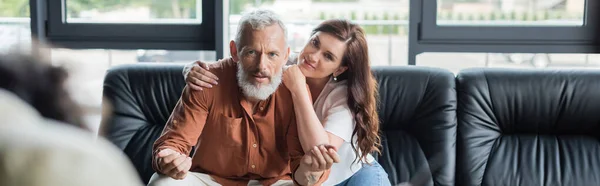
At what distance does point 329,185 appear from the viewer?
1.89 meters

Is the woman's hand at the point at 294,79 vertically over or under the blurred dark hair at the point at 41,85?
under

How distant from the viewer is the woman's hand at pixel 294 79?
1.73m

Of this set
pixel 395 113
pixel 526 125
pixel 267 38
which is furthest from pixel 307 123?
pixel 526 125

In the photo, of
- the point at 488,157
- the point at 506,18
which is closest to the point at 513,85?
the point at 488,157

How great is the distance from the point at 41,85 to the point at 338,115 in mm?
1487

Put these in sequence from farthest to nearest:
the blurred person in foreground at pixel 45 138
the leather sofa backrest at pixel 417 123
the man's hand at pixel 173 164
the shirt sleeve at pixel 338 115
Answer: the leather sofa backrest at pixel 417 123, the shirt sleeve at pixel 338 115, the man's hand at pixel 173 164, the blurred person in foreground at pixel 45 138

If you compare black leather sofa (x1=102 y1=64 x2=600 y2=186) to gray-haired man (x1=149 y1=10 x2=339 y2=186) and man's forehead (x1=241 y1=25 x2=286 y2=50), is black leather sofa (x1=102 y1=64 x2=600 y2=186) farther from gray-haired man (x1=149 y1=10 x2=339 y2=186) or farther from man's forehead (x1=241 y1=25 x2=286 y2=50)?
man's forehead (x1=241 y1=25 x2=286 y2=50)

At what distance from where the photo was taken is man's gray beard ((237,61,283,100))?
171 centimetres

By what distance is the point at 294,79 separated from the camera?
1.74 meters

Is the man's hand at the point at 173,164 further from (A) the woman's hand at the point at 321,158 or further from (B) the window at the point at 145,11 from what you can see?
(B) the window at the point at 145,11

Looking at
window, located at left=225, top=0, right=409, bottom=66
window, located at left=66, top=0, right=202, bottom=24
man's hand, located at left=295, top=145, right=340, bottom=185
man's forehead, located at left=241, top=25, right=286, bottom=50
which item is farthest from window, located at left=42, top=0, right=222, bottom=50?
man's hand, located at left=295, top=145, right=340, bottom=185

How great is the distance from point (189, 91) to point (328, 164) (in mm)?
433

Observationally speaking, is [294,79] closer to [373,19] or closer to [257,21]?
[257,21]

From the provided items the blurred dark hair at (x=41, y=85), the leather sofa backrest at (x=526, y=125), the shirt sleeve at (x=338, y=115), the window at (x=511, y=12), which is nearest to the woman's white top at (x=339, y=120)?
the shirt sleeve at (x=338, y=115)
